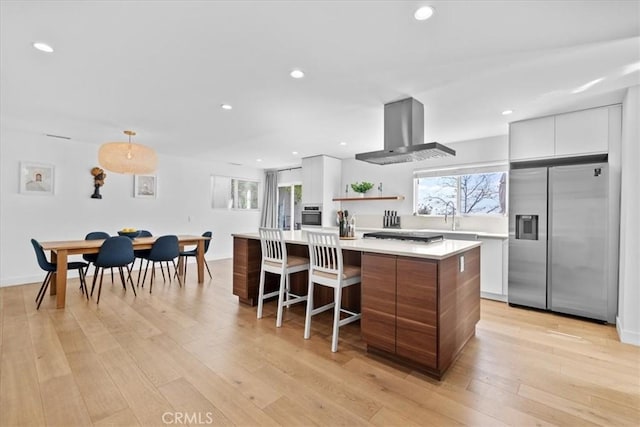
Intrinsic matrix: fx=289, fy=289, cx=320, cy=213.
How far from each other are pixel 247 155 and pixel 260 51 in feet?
13.7

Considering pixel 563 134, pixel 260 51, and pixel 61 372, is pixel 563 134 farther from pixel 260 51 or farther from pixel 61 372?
pixel 61 372

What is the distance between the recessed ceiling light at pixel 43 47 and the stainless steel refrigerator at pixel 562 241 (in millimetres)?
4835

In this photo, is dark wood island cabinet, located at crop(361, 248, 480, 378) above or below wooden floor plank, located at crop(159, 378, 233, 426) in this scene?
above

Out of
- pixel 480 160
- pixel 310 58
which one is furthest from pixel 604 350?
pixel 310 58

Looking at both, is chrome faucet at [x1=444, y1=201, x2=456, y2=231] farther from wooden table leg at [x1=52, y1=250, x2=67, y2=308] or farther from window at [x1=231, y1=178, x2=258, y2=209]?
wooden table leg at [x1=52, y1=250, x2=67, y2=308]

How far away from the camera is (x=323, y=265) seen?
2.62 metres

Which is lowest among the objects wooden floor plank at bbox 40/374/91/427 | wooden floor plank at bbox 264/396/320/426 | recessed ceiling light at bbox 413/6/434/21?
wooden floor plank at bbox 264/396/320/426

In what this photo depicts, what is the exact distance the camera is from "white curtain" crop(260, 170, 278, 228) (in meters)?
8.06

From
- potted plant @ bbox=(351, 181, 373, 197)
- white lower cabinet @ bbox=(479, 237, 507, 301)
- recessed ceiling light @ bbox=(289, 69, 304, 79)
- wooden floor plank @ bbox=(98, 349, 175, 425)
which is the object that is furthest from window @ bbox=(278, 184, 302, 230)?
wooden floor plank @ bbox=(98, 349, 175, 425)

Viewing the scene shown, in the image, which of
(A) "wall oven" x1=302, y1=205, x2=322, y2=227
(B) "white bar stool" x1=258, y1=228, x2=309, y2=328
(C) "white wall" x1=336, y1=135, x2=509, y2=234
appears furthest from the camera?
(A) "wall oven" x1=302, y1=205, x2=322, y2=227

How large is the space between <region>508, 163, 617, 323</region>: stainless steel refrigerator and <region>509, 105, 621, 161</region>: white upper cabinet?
A: 215 millimetres

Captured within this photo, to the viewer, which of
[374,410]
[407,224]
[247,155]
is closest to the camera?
[374,410]

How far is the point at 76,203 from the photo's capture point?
16.6 feet

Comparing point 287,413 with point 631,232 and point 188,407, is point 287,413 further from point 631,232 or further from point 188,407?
point 631,232
